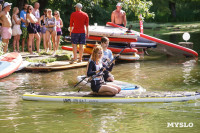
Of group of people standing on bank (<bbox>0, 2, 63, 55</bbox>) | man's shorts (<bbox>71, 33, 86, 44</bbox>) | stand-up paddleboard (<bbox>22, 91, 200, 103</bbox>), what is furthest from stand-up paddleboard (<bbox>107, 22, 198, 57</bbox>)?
stand-up paddleboard (<bbox>22, 91, 200, 103</bbox>)

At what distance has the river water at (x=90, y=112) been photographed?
6.66 meters

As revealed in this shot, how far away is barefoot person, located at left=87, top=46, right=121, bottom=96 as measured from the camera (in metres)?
8.04

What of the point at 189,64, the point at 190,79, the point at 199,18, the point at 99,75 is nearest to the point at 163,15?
the point at 199,18

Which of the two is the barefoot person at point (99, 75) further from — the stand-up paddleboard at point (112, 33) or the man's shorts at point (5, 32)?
the stand-up paddleboard at point (112, 33)

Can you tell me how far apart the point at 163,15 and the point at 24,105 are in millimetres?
37188

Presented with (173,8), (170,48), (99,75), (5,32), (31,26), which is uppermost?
(173,8)

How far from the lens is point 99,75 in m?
8.16

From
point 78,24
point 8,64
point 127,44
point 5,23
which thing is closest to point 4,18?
point 5,23

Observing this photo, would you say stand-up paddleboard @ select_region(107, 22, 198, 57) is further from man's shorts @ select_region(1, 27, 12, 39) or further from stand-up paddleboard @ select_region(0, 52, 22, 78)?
stand-up paddleboard @ select_region(0, 52, 22, 78)

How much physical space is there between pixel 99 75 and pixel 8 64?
13.8 ft

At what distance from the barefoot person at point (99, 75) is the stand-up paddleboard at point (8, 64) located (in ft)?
12.0

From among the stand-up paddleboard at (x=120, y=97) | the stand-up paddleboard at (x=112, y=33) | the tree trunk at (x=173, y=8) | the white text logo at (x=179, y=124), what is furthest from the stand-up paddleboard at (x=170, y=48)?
the tree trunk at (x=173, y=8)

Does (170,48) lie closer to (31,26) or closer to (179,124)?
(31,26)

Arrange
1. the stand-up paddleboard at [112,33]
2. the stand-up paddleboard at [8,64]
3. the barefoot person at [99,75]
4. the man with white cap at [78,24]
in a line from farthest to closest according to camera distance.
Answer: the stand-up paddleboard at [112,33], the man with white cap at [78,24], the stand-up paddleboard at [8,64], the barefoot person at [99,75]
